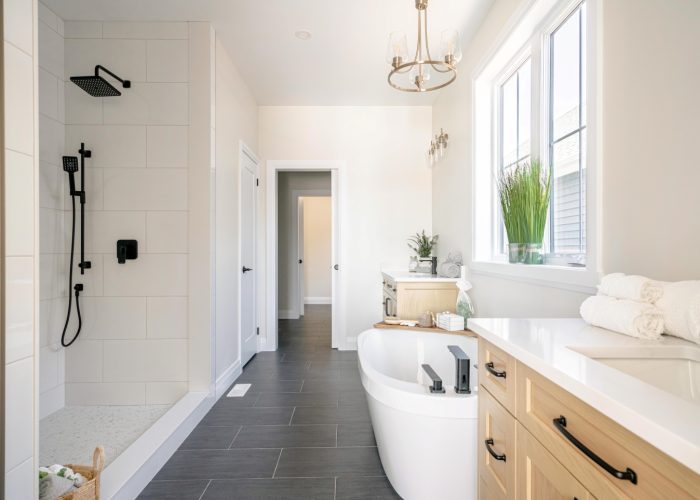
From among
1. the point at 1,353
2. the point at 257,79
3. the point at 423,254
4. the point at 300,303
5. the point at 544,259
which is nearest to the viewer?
the point at 1,353

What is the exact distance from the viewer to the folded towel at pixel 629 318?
89cm

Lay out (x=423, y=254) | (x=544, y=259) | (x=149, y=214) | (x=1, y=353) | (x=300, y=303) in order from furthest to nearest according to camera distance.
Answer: (x=300, y=303)
(x=423, y=254)
(x=149, y=214)
(x=544, y=259)
(x=1, y=353)

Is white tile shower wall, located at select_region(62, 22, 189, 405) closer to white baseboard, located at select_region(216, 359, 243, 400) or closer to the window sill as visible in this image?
white baseboard, located at select_region(216, 359, 243, 400)

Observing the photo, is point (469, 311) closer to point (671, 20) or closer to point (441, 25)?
point (671, 20)

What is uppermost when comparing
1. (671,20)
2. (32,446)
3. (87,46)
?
(87,46)

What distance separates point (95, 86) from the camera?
7.08ft

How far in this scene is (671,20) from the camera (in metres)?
1.01

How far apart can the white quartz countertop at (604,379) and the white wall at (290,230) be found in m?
4.59

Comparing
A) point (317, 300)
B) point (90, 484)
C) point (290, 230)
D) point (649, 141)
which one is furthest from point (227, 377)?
point (317, 300)

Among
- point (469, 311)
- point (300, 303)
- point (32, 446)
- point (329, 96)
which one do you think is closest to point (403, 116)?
point (329, 96)

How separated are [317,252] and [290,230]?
1.93 metres

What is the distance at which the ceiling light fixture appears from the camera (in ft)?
8.24

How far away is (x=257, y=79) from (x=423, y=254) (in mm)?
2335

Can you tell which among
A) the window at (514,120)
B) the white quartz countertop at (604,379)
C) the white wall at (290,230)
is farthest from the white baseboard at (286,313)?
the white quartz countertop at (604,379)
